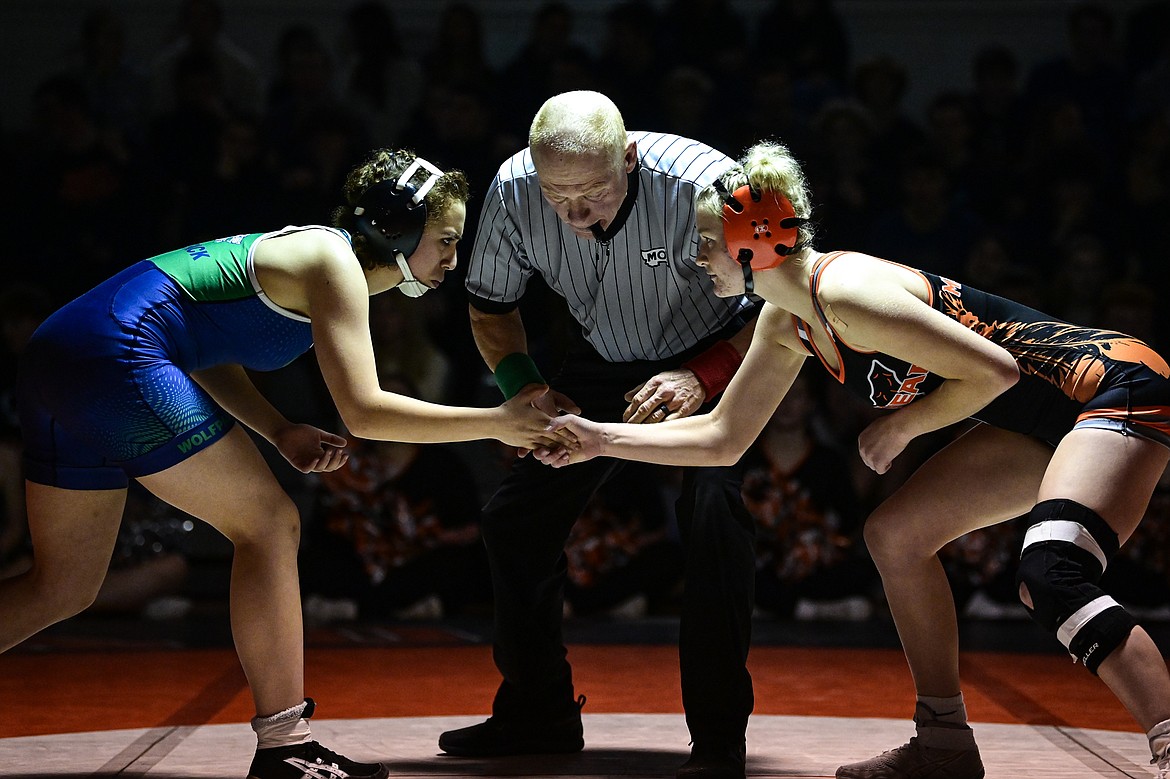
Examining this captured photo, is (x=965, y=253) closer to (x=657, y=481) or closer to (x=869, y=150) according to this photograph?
(x=869, y=150)

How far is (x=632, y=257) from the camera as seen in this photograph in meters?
3.32

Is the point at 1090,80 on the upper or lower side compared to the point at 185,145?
upper

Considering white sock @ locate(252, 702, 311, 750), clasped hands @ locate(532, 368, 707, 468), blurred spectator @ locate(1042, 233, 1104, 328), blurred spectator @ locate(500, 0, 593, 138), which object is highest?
blurred spectator @ locate(500, 0, 593, 138)

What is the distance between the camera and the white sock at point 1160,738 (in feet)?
8.04

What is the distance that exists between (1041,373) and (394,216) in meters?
1.40

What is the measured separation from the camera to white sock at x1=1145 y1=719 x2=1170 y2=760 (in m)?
2.45

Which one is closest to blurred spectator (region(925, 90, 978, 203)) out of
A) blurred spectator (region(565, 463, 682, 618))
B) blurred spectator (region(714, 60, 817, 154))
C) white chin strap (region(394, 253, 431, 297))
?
blurred spectator (region(714, 60, 817, 154))

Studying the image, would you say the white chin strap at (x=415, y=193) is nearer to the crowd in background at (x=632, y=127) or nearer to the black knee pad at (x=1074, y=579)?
the black knee pad at (x=1074, y=579)

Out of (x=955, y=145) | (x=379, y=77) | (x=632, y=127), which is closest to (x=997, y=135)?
(x=955, y=145)

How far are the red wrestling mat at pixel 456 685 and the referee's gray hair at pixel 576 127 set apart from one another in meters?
1.69

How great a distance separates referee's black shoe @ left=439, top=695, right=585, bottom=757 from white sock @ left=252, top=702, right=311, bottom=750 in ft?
1.92

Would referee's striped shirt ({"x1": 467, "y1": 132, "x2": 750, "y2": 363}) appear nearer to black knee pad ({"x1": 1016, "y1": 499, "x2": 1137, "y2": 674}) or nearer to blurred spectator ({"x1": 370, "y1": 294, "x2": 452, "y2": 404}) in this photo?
black knee pad ({"x1": 1016, "y1": 499, "x2": 1137, "y2": 674})

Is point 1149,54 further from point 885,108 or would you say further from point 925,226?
point 925,226

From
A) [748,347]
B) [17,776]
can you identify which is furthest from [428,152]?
[17,776]
